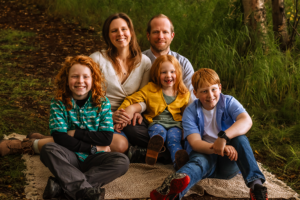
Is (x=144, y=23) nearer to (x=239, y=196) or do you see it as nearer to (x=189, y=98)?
A: (x=189, y=98)

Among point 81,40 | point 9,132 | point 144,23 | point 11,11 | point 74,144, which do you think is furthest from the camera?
point 11,11

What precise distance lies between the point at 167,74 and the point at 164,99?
254 mm

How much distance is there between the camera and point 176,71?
3.01m

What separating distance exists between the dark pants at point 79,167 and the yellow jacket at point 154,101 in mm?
A: 715

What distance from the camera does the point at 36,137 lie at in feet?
10.2

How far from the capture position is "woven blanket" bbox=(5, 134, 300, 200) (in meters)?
2.41

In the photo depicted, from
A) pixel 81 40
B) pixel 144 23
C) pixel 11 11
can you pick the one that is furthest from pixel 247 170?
pixel 11 11

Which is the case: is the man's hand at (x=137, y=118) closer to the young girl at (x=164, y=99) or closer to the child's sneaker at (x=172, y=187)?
the young girl at (x=164, y=99)

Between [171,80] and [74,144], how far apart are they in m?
1.09

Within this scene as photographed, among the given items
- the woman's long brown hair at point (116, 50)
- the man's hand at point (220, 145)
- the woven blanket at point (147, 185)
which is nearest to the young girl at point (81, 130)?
the woven blanket at point (147, 185)

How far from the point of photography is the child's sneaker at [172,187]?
2137 mm

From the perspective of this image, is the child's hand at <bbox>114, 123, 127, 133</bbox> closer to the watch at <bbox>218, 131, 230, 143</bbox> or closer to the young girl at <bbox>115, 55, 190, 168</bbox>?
the young girl at <bbox>115, 55, 190, 168</bbox>

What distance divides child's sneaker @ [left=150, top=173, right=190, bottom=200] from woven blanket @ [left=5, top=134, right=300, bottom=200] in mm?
275

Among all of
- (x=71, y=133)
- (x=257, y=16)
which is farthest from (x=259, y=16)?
(x=71, y=133)
